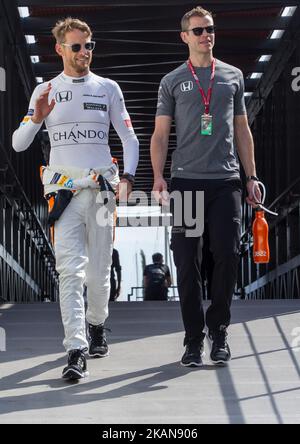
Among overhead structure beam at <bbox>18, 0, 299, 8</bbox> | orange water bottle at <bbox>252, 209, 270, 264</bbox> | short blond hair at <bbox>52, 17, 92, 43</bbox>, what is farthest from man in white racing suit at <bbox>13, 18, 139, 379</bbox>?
overhead structure beam at <bbox>18, 0, 299, 8</bbox>

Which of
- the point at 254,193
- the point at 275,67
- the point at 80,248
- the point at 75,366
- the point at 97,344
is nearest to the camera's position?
the point at 75,366

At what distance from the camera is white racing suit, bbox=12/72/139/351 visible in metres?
5.41

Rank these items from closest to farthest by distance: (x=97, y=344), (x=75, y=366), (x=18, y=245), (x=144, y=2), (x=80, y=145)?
1. (x=75, y=366)
2. (x=80, y=145)
3. (x=97, y=344)
4. (x=144, y=2)
5. (x=18, y=245)

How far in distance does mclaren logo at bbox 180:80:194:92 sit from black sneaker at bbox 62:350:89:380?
4.71ft

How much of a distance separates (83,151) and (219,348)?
1.22 meters

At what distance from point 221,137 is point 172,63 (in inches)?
487

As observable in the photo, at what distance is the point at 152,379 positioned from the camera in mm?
5277

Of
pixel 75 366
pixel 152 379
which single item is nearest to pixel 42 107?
pixel 75 366

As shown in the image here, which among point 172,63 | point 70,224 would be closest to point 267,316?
point 70,224

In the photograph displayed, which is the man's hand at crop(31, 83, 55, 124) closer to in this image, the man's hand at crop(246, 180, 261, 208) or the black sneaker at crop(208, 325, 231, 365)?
the man's hand at crop(246, 180, 261, 208)

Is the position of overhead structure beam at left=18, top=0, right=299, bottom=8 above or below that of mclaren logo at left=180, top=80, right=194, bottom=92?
above

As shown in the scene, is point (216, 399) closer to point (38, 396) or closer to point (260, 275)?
point (38, 396)

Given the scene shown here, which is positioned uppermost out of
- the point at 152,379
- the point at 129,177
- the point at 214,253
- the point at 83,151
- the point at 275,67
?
the point at 275,67

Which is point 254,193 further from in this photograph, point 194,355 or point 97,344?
point 97,344
